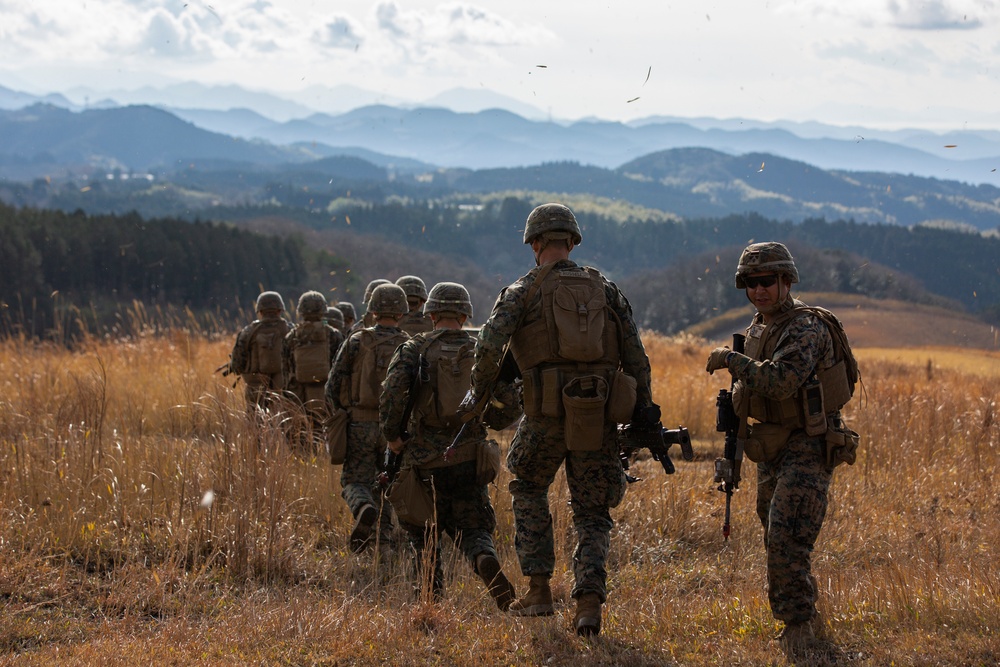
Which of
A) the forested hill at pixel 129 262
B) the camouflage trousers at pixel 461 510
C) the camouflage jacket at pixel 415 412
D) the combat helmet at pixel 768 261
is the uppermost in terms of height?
the combat helmet at pixel 768 261

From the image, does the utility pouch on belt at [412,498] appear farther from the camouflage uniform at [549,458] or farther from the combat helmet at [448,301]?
the combat helmet at [448,301]

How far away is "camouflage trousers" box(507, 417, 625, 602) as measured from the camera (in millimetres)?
5020

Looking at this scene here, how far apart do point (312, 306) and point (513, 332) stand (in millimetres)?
4250

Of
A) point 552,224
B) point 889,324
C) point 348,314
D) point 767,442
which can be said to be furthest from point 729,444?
point 889,324

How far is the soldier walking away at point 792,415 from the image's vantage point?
4543 mm

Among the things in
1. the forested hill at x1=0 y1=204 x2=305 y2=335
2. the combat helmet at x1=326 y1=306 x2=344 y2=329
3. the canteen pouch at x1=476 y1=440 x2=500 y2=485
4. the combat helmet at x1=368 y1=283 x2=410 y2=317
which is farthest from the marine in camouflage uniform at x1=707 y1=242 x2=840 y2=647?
the forested hill at x1=0 y1=204 x2=305 y2=335

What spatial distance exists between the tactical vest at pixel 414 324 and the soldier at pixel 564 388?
3.14 metres

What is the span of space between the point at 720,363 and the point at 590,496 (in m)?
1.00

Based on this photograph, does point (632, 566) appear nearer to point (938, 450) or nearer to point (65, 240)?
point (938, 450)

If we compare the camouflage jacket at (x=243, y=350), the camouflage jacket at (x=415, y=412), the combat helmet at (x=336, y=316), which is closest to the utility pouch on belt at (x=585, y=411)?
the camouflage jacket at (x=415, y=412)

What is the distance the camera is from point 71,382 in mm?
10812

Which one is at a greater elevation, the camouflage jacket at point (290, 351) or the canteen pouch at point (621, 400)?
the canteen pouch at point (621, 400)

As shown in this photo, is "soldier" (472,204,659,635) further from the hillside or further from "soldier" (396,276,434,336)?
the hillside

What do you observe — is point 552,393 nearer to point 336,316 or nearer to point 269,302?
point 269,302
